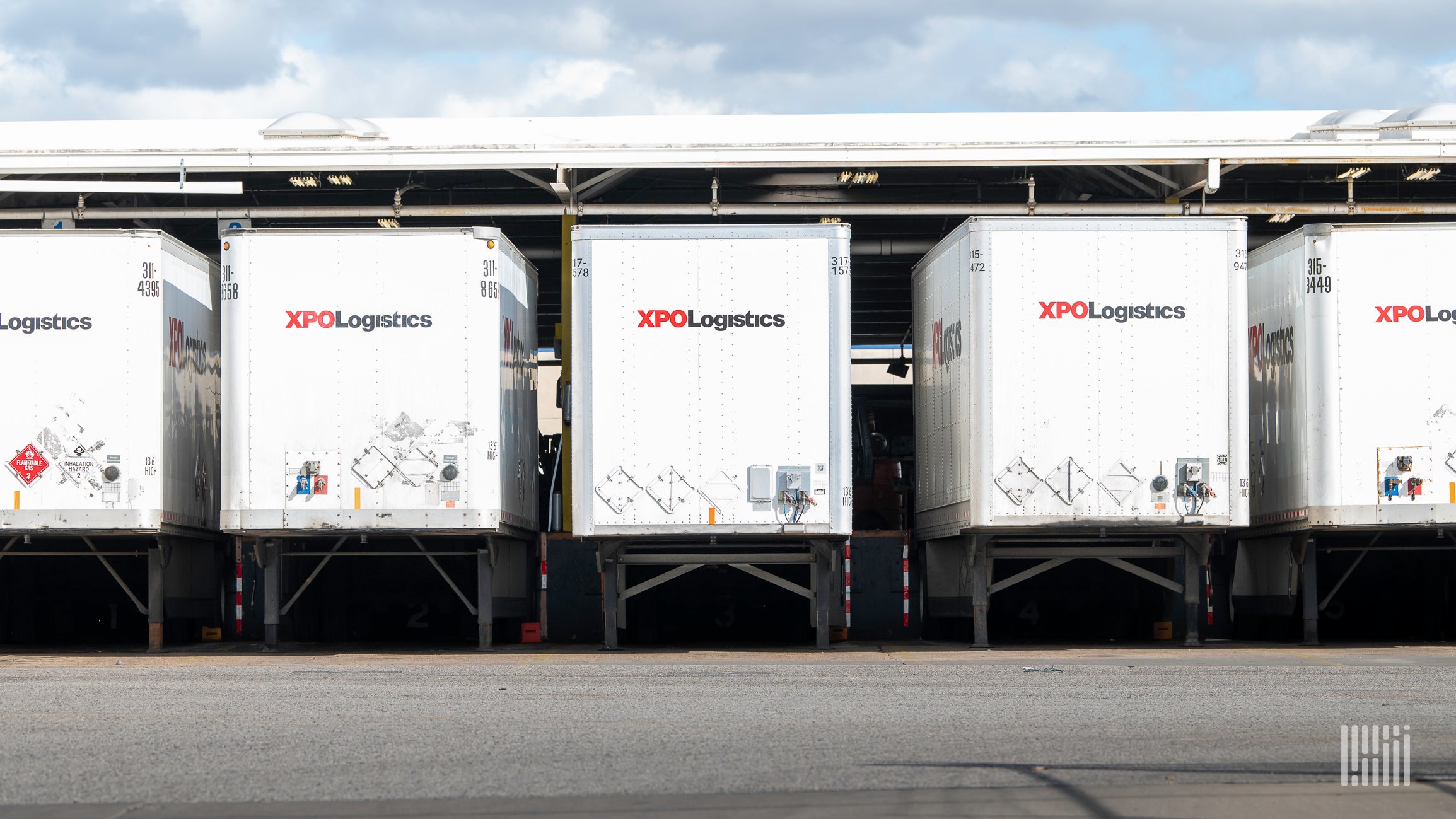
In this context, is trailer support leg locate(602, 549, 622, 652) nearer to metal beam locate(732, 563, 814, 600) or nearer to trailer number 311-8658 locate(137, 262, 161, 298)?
metal beam locate(732, 563, 814, 600)

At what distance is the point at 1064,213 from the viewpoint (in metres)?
20.1

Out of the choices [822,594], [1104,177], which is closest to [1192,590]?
[822,594]

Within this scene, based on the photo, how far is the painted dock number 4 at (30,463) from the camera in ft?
52.8

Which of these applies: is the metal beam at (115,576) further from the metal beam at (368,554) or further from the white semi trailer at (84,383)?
the metal beam at (368,554)

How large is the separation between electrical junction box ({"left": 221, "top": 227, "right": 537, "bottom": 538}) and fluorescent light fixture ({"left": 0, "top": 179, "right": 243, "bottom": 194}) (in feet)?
11.7

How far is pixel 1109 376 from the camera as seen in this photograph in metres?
16.1

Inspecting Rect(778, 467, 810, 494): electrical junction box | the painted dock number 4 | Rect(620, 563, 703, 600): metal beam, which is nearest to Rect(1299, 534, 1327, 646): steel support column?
Rect(778, 467, 810, 494): electrical junction box

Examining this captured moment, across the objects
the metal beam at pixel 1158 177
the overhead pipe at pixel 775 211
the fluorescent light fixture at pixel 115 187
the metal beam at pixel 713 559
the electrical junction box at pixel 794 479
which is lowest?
the metal beam at pixel 713 559

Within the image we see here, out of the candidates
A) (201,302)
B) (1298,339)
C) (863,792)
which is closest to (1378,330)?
(1298,339)

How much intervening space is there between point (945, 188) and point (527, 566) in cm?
778

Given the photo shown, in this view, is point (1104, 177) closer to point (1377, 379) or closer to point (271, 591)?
point (1377, 379)

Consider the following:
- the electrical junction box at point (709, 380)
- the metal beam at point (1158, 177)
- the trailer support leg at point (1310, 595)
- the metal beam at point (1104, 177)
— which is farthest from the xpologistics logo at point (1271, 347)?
the electrical junction box at point (709, 380)

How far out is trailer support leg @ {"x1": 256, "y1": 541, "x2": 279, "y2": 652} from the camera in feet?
55.2

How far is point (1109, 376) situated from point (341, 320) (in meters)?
7.85
